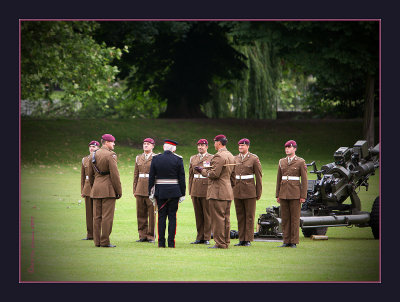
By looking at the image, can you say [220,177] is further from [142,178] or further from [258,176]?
[142,178]

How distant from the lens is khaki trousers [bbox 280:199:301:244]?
1432 centimetres

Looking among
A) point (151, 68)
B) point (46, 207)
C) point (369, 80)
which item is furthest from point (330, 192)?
point (151, 68)

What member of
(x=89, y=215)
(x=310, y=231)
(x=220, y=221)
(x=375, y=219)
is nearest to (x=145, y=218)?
(x=89, y=215)

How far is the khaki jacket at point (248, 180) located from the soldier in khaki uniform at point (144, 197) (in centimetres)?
153

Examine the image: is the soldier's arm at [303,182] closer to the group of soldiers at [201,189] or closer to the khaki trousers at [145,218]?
the group of soldiers at [201,189]

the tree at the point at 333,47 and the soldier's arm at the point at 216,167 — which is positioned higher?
the tree at the point at 333,47

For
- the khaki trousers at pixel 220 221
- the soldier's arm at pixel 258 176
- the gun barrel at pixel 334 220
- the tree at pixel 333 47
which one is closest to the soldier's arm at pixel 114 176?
the khaki trousers at pixel 220 221

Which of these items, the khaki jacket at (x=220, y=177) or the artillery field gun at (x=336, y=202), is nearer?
the khaki jacket at (x=220, y=177)

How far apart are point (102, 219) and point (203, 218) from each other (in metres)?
1.90

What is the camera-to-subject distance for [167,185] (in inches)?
546

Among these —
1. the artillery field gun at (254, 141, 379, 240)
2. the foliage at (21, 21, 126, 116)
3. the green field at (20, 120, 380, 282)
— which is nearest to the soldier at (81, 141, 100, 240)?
the green field at (20, 120, 380, 282)

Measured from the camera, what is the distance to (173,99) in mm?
30000

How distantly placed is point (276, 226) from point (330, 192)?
1.40 m

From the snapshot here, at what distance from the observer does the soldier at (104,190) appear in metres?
14.1
